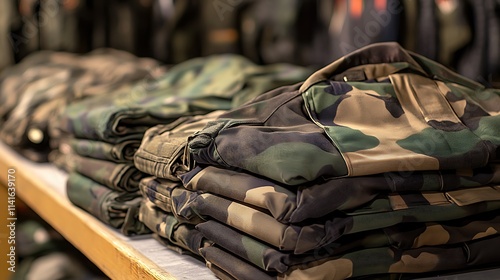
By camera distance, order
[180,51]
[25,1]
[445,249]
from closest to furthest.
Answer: [445,249] → [180,51] → [25,1]

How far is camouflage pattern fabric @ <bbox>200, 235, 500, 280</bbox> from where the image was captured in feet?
2.55

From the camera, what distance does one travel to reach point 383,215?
2.64ft

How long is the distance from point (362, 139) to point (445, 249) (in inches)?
7.0

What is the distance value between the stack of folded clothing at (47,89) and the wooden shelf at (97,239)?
0.26ft

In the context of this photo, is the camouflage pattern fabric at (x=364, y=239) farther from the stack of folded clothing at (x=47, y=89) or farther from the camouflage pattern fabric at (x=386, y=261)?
the stack of folded clothing at (x=47, y=89)

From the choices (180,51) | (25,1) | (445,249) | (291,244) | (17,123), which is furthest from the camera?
(25,1)

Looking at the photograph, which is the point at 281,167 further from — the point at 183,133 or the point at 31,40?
the point at 31,40

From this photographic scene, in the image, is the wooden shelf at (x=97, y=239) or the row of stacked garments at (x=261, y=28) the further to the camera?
the row of stacked garments at (x=261, y=28)

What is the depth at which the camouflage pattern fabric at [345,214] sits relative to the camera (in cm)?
75

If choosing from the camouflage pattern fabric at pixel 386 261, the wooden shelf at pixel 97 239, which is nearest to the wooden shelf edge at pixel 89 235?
the wooden shelf at pixel 97 239

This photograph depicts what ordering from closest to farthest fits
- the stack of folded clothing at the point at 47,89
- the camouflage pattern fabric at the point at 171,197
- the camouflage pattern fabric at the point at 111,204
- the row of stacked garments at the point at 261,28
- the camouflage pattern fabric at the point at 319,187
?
the camouflage pattern fabric at the point at 319,187
the camouflage pattern fabric at the point at 171,197
the camouflage pattern fabric at the point at 111,204
the row of stacked garments at the point at 261,28
the stack of folded clothing at the point at 47,89

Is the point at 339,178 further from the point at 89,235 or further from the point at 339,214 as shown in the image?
the point at 89,235

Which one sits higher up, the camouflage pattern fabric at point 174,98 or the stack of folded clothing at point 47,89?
the camouflage pattern fabric at point 174,98

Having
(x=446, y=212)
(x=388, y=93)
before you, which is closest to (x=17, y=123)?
(x=388, y=93)
